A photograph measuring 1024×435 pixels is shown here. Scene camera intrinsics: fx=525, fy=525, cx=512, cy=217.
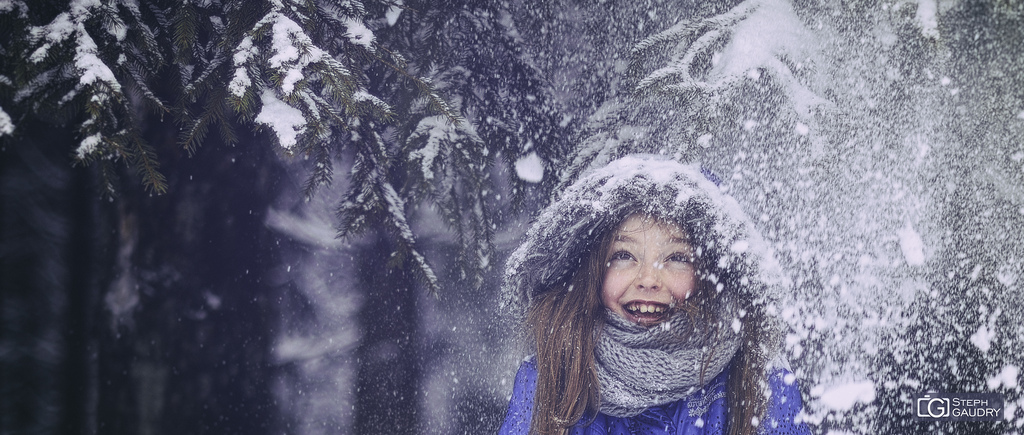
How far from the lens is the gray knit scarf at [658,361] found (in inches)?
65.5

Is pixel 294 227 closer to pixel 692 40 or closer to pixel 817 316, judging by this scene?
pixel 692 40

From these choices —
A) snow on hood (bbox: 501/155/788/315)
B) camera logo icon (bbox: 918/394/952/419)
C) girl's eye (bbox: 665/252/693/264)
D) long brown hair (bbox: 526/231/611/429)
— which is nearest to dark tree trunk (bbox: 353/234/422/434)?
long brown hair (bbox: 526/231/611/429)

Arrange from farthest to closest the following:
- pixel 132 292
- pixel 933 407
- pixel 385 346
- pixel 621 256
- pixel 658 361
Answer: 1. pixel 933 407
2. pixel 385 346
3. pixel 132 292
4. pixel 621 256
5. pixel 658 361

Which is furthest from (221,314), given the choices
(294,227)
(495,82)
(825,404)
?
(825,404)

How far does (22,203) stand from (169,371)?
2.78 ft

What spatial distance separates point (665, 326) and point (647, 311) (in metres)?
0.07

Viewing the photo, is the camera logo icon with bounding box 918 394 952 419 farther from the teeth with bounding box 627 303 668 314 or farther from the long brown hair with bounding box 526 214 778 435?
the teeth with bounding box 627 303 668 314

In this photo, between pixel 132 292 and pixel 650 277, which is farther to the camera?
pixel 132 292

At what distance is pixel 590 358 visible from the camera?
179 cm

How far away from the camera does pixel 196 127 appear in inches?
69.9

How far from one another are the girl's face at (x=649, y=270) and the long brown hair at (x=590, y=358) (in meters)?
0.05

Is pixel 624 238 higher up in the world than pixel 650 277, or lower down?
higher up

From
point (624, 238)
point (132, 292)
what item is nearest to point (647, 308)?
point (624, 238)

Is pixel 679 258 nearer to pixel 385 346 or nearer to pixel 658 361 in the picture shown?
pixel 658 361
